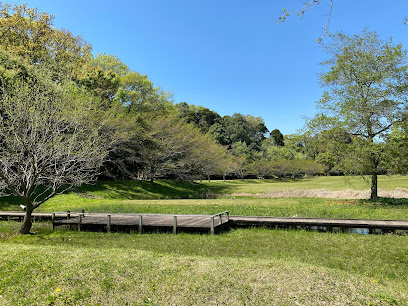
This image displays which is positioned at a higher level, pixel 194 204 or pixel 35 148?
pixel 35 148

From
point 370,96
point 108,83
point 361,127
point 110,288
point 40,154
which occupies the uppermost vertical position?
point 108,83

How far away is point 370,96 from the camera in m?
16.7

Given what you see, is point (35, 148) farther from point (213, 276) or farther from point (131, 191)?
point (131, 191)

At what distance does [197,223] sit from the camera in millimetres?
11656

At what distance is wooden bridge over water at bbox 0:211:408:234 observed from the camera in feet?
35.2

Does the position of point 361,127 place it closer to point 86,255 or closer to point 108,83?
point 86,255

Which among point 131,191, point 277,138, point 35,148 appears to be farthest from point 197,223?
point 277,138

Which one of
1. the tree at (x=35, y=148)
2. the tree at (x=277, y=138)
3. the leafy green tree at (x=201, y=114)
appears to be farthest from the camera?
the tree at (x=277, y=138)

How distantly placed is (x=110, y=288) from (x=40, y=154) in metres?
8.39

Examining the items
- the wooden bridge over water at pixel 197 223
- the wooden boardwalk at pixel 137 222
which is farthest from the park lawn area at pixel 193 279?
the wooden boardwalk at pixel 137 222

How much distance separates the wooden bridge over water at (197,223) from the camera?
10.7m

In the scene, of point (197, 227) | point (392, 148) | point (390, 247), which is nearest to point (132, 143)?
point (197, 227)

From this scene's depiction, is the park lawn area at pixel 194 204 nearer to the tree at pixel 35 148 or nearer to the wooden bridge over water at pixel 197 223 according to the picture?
the wooden bridge over water at pixel 197 223

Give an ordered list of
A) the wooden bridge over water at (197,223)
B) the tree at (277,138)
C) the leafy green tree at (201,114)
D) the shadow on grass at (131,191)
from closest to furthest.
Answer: the wooden bridge over water at (197,223)
the shadow on grass at (131,191)
the leafy green tree at (201,114)
the tree at (277,138)
